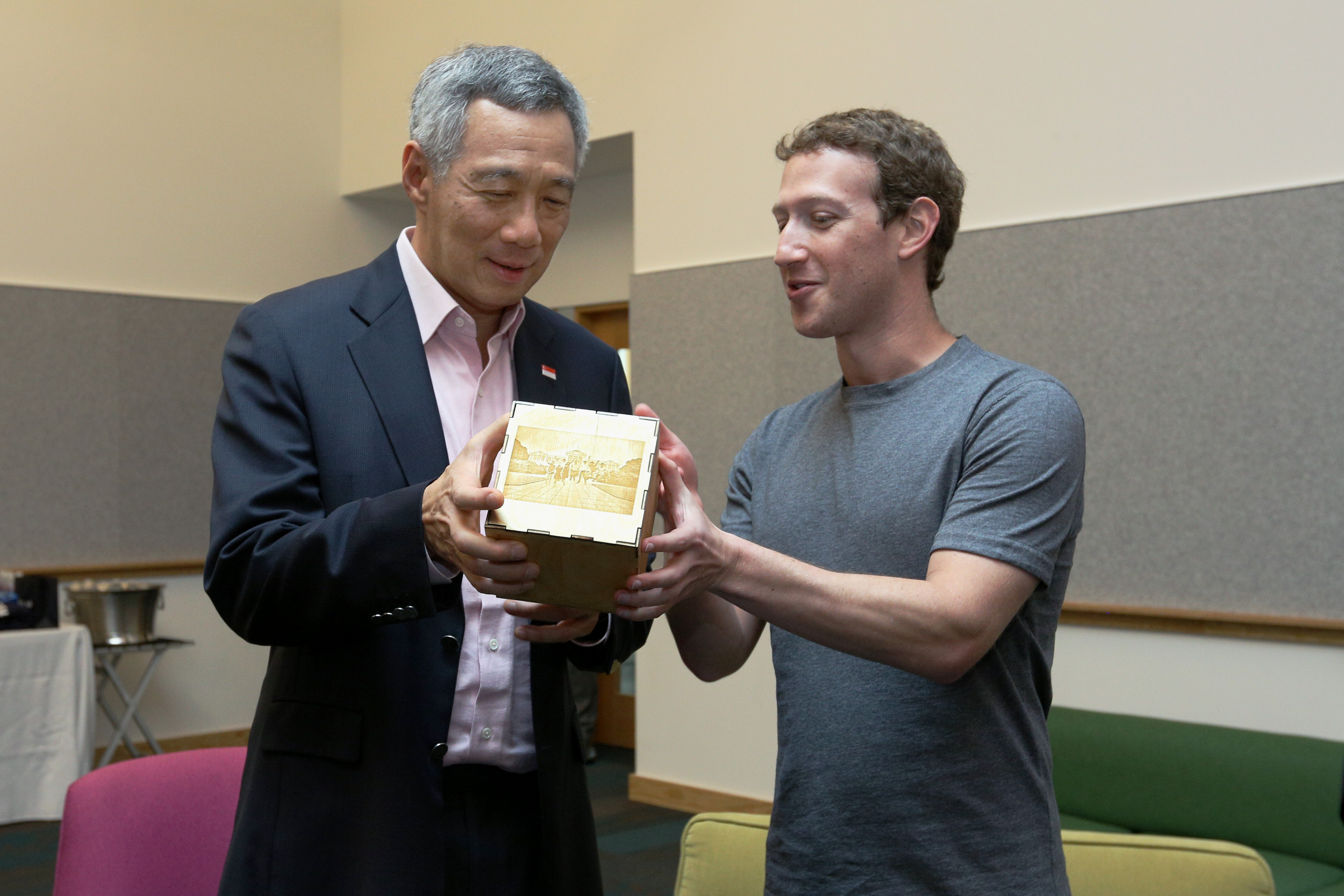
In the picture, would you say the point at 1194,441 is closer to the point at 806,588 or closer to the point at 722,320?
the point at 722,320

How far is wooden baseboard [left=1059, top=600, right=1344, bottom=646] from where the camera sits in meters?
3.73

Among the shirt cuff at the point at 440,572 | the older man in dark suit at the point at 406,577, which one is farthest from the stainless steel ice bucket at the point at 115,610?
the shirt cuff at the point at 440,572

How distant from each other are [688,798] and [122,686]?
3.13 m

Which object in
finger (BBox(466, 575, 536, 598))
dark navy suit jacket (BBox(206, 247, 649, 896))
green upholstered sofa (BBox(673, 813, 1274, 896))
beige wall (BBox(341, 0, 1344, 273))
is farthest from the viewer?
beige wall (BBox(341, 0, 1344, 273))

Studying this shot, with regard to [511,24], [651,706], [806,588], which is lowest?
[651,706]

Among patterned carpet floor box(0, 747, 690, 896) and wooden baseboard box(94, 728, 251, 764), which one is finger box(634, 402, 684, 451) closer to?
A: patterned carpet floor box(0, 747, 690, 896)

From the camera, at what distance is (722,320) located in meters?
5.48

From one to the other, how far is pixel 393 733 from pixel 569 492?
18.9 inches

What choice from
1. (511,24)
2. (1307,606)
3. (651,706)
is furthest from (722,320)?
(1307,606)

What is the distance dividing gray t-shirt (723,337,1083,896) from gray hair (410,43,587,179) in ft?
1.98

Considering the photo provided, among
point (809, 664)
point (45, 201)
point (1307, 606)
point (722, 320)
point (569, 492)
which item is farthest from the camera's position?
point (45, 201)

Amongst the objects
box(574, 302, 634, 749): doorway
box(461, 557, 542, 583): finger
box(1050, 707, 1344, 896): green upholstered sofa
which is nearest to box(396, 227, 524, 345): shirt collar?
box(461, 557, 542, 583): finger

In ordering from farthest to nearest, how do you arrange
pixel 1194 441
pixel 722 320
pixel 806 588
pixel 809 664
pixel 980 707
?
pixel 722 320 → pixel 1194 441 → pixel 809 664 → pixel 980 707 → pixel 806 588

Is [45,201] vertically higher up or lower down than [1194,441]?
higher up
